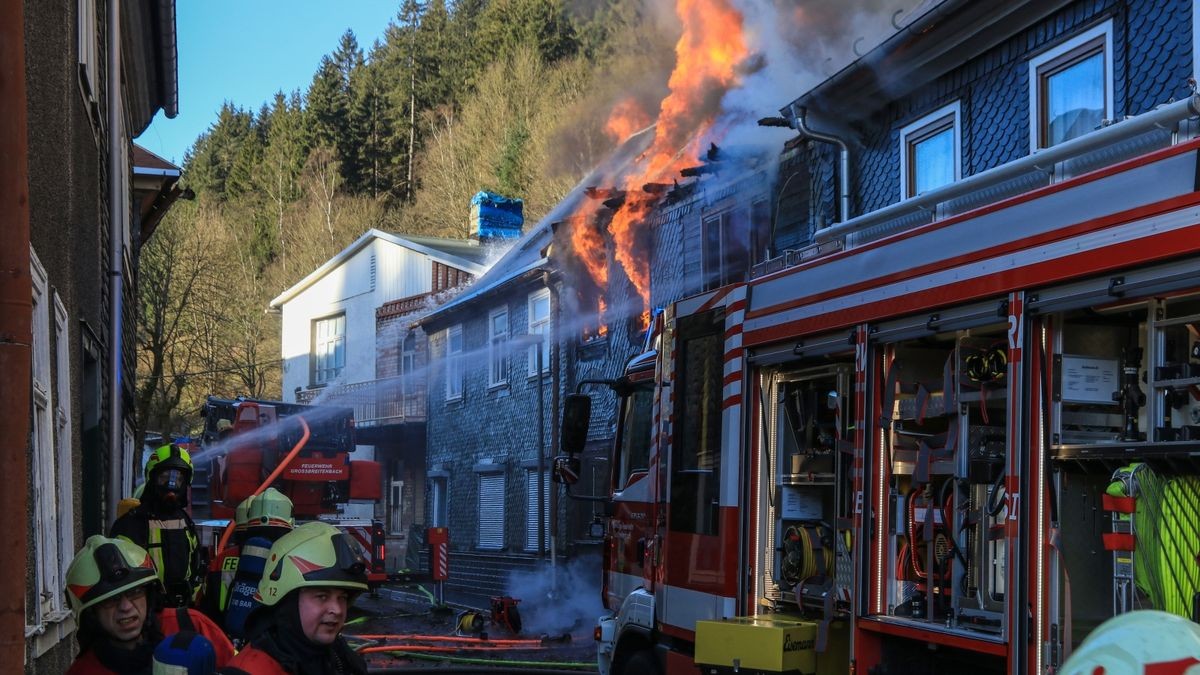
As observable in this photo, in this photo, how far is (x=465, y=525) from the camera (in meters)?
29.4

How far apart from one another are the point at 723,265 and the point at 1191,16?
813cm

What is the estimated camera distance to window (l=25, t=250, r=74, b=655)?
19.8 ft

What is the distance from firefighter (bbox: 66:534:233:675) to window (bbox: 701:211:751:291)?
13.2 metres

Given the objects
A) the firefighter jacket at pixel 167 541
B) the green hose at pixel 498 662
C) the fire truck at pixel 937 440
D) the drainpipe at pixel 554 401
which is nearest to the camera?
the fire truck at pixel 937 440

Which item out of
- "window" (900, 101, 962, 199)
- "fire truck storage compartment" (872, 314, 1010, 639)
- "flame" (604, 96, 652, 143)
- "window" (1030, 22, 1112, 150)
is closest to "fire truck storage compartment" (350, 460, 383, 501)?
"flame" (604, 96, 652, 143)

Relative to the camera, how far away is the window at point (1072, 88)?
10.8 m

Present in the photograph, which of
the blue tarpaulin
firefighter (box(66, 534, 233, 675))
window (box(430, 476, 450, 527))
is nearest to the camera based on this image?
firefighter (box(66, 534, 233, 675))

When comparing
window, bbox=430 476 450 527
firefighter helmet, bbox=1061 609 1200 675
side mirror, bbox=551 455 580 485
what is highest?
firefighter helmet, bbox=1061 609 1200 675

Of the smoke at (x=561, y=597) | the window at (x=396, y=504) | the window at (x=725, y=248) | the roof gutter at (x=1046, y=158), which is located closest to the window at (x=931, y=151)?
the window at (x=725, y=248)

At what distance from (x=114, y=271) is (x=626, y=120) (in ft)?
40.3

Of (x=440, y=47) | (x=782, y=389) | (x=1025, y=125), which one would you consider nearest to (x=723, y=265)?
(x=1025, y=125)

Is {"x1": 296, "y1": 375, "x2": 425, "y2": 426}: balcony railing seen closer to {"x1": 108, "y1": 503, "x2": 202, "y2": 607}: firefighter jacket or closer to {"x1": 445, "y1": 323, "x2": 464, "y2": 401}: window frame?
{"x1": 445, "y1": 323, "x2": 464, "y2": 401}: window frame

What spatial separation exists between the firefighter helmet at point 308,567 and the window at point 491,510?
23765 mm

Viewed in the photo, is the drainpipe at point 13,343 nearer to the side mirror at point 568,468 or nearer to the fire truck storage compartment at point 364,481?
the side mirror at point 568,468
